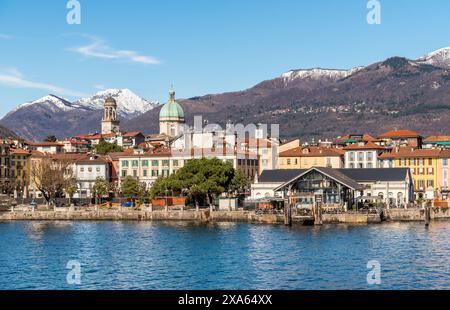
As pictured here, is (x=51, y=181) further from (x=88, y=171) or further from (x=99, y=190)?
(x=88, y=171)

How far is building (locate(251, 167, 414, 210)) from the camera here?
93.0 metres

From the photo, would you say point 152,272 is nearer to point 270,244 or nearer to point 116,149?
point 270,244

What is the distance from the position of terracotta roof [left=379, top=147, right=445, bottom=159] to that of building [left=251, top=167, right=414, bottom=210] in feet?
51.1

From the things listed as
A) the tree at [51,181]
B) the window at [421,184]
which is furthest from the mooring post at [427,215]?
the tree at [51,181]

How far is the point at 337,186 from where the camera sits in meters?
92.9

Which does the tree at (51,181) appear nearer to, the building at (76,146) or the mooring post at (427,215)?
the building at (76,146)

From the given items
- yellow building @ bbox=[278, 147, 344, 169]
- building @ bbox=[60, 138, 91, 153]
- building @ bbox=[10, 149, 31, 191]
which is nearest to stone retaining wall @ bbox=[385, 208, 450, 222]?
yellow building @ bbox=[278, 147, 344, 169]

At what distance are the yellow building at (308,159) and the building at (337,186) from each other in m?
19.3

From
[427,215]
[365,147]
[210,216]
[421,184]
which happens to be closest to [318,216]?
[427,215]

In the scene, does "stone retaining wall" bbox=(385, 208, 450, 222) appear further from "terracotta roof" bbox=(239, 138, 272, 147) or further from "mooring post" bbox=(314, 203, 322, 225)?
"terracotta roof" bbox=(239, 138, 272, 147)

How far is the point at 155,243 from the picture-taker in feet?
220

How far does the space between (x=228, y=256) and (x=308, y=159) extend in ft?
245
